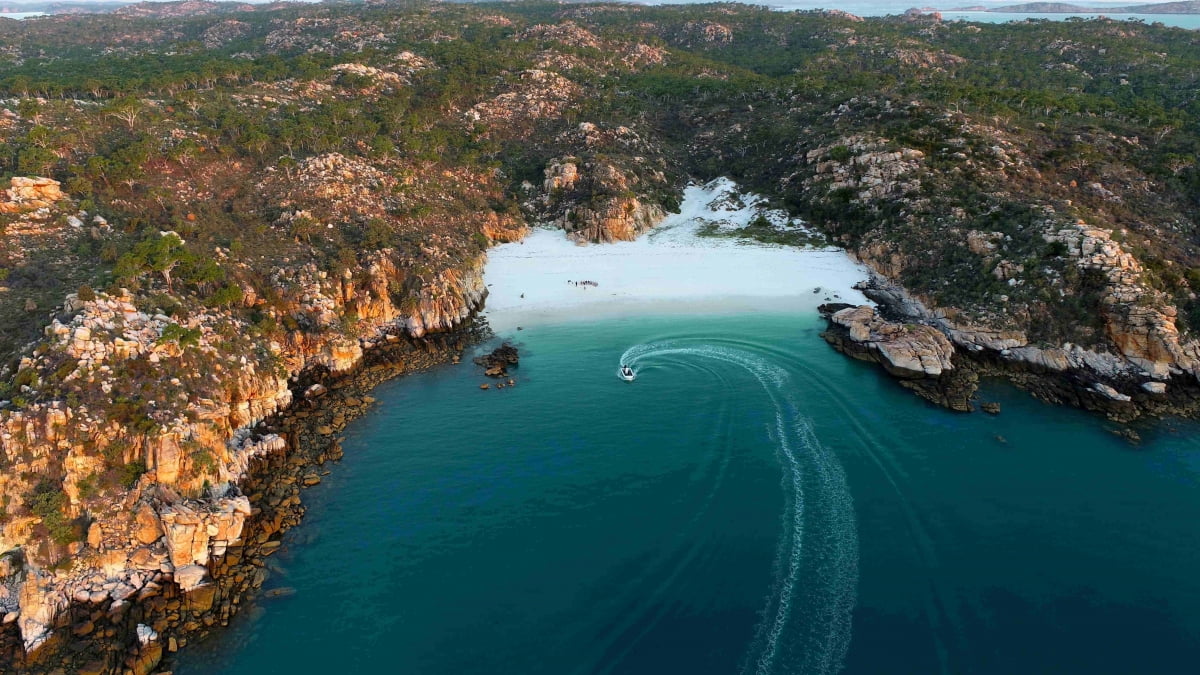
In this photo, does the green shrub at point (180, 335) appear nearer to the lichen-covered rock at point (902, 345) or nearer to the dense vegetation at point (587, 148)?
the dense vegetation at point (587, 148)

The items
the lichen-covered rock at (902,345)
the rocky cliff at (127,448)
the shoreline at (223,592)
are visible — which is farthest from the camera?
the lichen-covered rock at (902,345)

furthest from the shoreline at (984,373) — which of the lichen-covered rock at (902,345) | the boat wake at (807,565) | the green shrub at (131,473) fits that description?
the green shrub at (131,473)

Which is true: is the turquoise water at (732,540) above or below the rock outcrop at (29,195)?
below

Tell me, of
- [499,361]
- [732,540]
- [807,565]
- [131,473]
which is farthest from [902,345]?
[131,473]

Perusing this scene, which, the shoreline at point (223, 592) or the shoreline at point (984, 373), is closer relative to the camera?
the shoreline at point (223, 592)

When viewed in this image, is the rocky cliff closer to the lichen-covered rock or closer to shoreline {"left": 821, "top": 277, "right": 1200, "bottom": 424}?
the lichen-covered rock

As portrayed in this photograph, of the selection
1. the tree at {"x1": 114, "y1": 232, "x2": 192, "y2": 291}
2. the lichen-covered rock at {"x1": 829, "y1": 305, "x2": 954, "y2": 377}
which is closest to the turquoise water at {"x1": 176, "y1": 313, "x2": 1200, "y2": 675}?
the lichen-covered rock at {"x1": 829, "y1": 305, "x2": 954, "y2": 377}

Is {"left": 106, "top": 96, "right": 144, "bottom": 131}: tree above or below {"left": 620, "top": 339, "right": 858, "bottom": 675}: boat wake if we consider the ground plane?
above
